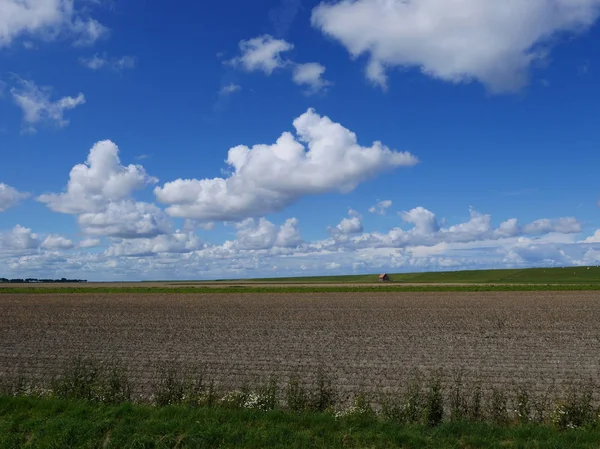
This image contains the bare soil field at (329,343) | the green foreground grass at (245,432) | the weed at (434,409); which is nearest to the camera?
the green foreground grass at (245,432)

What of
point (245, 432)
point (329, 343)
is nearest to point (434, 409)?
point (245, 432)

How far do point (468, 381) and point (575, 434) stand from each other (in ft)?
25.2

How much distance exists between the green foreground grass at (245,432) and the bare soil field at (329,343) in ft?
18.9

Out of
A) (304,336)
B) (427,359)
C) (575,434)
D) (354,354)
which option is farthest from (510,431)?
(304,336)

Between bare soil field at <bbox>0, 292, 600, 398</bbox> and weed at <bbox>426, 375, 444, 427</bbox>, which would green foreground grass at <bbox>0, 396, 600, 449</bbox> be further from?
bare soil field at <bbox>0, 292, 600, 398</bbox>

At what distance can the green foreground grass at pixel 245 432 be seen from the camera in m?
11.4

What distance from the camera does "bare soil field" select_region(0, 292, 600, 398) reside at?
70.7ft

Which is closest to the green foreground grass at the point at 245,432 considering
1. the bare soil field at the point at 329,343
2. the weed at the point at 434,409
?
the weed at the point at 434,409

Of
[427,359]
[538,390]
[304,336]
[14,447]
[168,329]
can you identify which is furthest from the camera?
[168,329]

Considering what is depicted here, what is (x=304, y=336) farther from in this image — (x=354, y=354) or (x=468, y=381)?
(x=468, y=381)

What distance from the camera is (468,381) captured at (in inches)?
766

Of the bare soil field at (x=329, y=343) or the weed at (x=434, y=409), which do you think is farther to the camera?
the bare soil field at (x=329, y=343)

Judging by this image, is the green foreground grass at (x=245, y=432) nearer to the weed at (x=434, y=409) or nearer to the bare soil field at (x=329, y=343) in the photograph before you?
the weed at (x=434, y=409)

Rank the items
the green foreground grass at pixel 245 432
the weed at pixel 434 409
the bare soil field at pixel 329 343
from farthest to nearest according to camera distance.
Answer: the bare soil field at pixel 329 343 → the weed at pixel 434 409 → the green foreground grass at pixel 245 432
